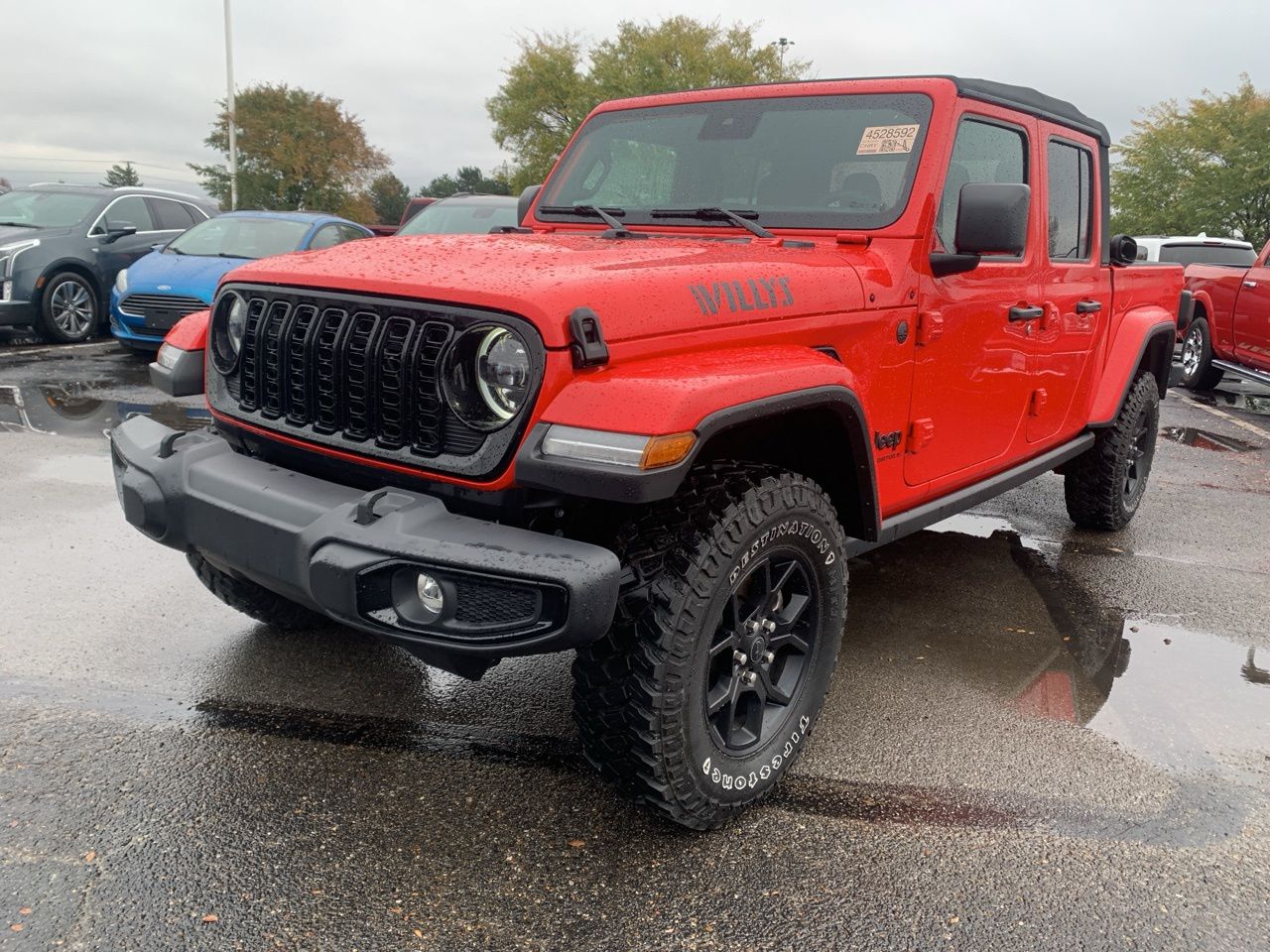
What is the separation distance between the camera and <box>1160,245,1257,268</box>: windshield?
13859mm

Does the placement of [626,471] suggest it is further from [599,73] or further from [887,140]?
[599,73]

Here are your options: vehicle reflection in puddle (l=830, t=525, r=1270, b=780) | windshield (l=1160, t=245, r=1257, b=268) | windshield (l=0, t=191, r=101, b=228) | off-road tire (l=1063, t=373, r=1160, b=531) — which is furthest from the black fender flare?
windshield (l=1160, t=245, r=1257, b=268)

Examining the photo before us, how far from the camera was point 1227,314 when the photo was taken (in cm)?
1034

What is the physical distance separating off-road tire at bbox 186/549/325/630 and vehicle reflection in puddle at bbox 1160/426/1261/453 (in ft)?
24.0

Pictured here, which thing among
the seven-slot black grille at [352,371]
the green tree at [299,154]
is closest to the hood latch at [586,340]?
the seven-slot black grille at [352,371]

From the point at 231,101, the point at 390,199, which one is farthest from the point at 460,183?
the point at 231,101

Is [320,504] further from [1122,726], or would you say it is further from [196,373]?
[1122,726]

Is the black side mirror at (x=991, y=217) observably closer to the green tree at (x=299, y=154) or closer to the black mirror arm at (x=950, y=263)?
the black mirror arm at (x=950, y=263)

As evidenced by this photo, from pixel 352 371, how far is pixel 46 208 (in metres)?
10.5

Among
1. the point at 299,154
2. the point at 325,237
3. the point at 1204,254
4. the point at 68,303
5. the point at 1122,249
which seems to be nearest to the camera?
the point at 1122,249

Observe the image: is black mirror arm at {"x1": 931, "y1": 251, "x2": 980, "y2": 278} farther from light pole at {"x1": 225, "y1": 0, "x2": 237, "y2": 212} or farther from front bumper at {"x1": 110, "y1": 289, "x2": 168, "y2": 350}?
light pole at {"x1": 225, "y1": 0, "x2": 237, "y2": 212}

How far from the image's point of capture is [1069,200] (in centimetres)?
445

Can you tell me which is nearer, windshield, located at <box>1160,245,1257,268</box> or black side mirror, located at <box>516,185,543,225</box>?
black side mirror, located at <box>516,185,543,225</box>

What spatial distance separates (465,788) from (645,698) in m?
0.72
